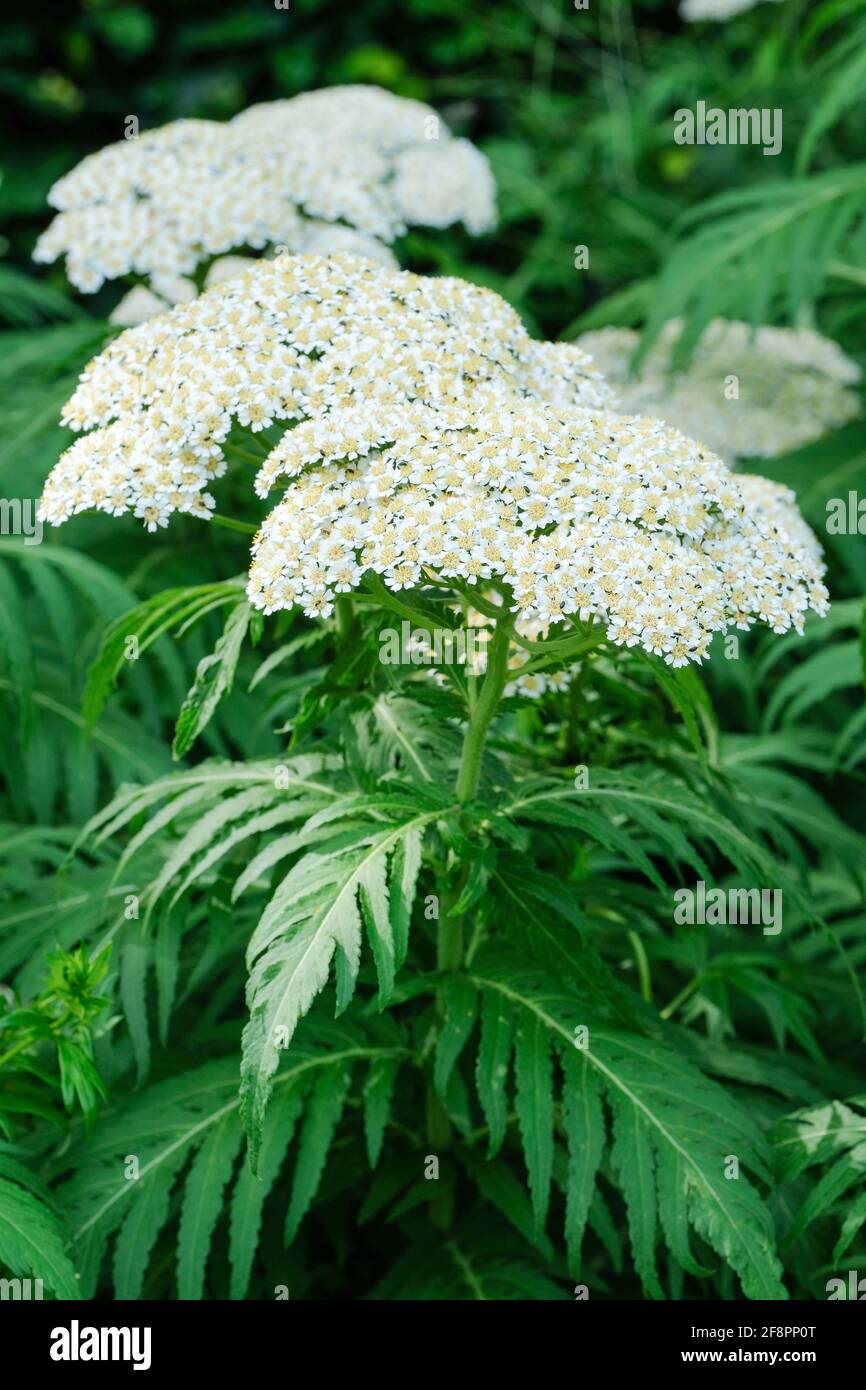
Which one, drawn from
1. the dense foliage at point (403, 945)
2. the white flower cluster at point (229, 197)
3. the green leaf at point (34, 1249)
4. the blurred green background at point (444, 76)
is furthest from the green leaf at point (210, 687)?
the blurred green background at point (444, 76)

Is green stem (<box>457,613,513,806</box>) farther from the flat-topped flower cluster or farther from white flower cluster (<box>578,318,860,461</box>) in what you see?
white flower cluster (<box>578,318,860,461</box>)

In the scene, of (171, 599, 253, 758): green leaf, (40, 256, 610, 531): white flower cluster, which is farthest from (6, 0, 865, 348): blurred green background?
(171, 599, 253, 758): green leaf

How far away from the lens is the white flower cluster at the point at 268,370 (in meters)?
2.53

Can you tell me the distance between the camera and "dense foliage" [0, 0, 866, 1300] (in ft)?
7.94

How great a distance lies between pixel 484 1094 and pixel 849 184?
11.0 ft

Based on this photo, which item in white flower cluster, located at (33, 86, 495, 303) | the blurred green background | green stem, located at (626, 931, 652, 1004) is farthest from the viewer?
the blurred green background

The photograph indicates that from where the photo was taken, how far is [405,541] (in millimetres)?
2238

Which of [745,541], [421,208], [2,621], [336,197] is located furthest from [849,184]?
[2,621]

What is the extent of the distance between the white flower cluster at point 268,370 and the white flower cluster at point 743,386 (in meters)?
2.08

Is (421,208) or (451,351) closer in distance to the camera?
(451,351)

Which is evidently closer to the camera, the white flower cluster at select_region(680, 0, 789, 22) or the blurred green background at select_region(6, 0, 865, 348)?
the white flower cluster at select_region(680, 0, 789, 22)

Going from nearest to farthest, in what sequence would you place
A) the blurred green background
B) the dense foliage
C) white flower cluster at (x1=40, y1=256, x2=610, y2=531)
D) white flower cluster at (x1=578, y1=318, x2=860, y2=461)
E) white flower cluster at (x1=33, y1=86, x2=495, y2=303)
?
the dense foliage, white flower cluster at (x1=40, y1=256, x2=610, y2=531), white flower cluster at (x1=33, y1=86, x2=495, y2=303), white flower cluster at (x1=578, y1=318, x2=860, y2=461), the blurred green background

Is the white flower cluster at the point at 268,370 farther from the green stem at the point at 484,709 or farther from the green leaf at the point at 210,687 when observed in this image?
the green stem at the point at 484,709

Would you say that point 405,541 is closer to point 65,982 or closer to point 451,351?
point 451,351
